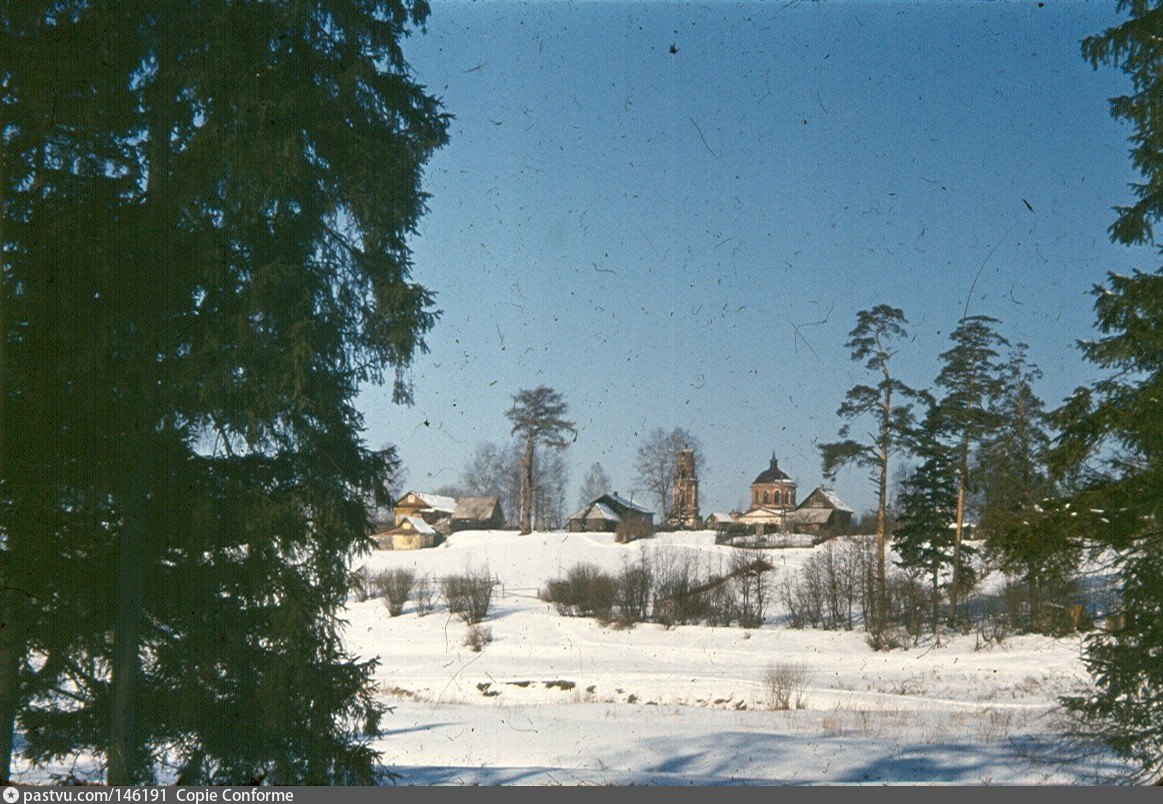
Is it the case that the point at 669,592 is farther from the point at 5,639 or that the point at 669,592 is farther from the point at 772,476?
the point at 5,639

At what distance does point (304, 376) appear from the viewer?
18.1 feet

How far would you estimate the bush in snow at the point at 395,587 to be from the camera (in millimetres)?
5988

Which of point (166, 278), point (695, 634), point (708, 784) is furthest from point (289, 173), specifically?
point (695, 634)

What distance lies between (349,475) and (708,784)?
3.34 meters

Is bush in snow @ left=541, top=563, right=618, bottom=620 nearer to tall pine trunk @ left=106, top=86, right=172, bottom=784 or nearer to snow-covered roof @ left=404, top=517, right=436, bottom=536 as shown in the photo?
snow-covered roof @ left=404, top=517, right=436, bottom=536

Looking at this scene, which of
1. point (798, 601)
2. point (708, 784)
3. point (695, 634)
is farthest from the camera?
point (798, 601)

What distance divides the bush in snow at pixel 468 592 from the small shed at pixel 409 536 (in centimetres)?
35

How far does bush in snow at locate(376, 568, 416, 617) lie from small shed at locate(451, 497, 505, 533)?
1.75 ft

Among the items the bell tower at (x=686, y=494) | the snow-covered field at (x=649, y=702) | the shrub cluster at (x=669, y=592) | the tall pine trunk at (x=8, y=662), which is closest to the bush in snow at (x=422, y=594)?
the snow-covered field at (x=649, y=702)

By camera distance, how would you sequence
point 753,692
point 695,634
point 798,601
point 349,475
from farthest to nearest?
1. point 798,601
2. point 695,634
3. point 753,692
4. point 349,475

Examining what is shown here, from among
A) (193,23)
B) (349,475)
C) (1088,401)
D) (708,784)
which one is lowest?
(708,784)

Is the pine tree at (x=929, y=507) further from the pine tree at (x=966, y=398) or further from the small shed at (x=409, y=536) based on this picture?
the small shed at (x=409, y=536)

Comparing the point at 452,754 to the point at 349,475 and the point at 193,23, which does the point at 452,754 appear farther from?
the point at 193,23

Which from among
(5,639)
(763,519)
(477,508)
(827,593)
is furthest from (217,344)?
(827,593)
